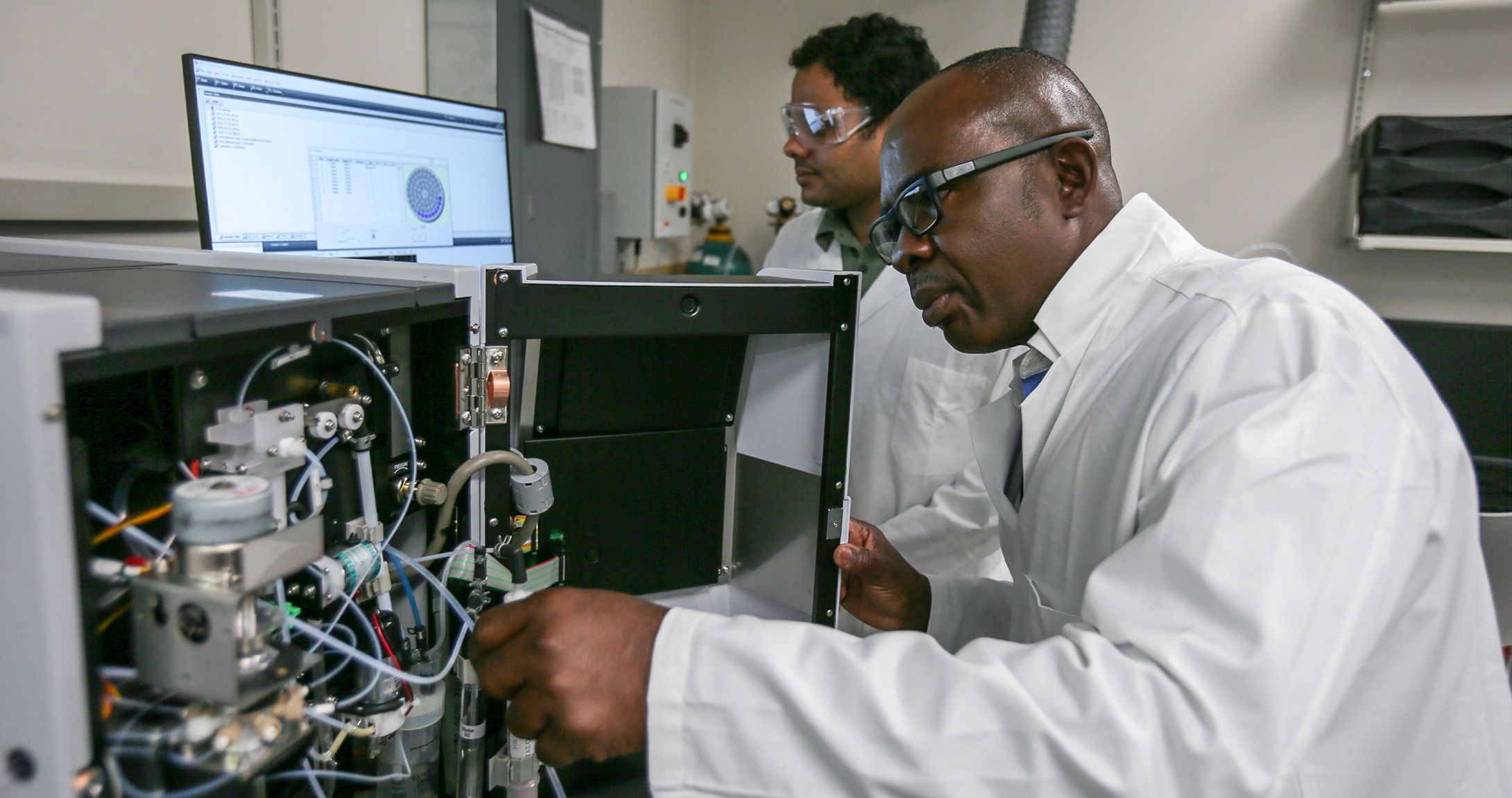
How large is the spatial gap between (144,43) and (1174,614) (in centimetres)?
159

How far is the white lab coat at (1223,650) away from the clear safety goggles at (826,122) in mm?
1019

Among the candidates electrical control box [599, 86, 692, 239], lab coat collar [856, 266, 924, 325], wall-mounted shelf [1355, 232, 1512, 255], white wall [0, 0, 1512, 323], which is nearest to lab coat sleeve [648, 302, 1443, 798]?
lab coat collar [856, 266, 924, 325]

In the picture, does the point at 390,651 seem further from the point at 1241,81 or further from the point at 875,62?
the point at 1241,81

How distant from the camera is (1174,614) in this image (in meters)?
0.54

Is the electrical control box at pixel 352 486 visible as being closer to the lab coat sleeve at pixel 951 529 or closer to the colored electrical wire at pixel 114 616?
the colored electrical wire at pixel 114 616

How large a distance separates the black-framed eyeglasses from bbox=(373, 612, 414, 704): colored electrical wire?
1.93ft

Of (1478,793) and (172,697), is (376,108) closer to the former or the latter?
(172,697)

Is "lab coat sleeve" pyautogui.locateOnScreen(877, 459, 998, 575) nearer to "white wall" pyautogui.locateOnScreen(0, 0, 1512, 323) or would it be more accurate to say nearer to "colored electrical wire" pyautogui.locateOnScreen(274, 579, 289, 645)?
"colored electrical wire" pyautogui.locateOnScreen(274, 579, 289, 645)

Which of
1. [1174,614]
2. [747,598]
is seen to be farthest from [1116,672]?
[747,598]

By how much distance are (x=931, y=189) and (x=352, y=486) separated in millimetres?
567

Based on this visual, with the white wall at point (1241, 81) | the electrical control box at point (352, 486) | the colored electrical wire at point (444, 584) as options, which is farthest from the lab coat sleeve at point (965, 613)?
the white wall at point (1241, 81)

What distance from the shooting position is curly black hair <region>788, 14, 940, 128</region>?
1.64 metres

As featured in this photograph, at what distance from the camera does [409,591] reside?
71 cm

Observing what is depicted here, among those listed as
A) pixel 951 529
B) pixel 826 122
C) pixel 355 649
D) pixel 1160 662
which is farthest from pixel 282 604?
pixel 826 122
